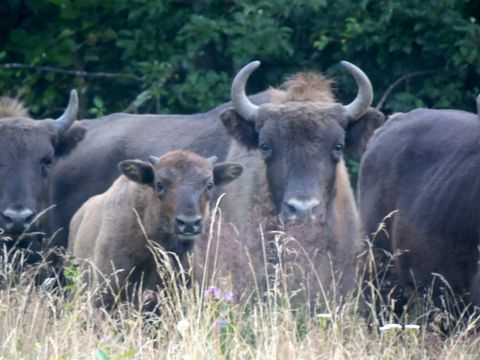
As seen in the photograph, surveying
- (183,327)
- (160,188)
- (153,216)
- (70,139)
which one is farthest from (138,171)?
(70,139)

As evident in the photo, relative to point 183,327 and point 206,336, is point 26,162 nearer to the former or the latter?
point 206,336

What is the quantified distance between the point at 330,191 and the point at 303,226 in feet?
2.14

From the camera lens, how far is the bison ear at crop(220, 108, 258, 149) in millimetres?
11407

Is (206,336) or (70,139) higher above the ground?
(206,336)

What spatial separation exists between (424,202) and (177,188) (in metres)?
1.98

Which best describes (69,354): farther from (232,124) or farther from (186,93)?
(186,93)

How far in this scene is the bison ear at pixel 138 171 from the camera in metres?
10.2

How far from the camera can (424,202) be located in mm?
Answer: 10312

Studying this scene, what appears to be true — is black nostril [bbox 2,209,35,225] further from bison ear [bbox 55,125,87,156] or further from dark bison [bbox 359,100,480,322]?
dark bison [bbox 359,100,480,322]

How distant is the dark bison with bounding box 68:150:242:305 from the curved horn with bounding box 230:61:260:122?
97 cm

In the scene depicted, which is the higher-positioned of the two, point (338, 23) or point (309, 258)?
point (338, 23)

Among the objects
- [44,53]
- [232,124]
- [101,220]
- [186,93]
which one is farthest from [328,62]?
[101,220]

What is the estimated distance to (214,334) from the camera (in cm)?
762

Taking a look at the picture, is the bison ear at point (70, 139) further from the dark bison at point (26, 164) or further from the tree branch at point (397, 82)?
the tree branch at point (397, 82)
